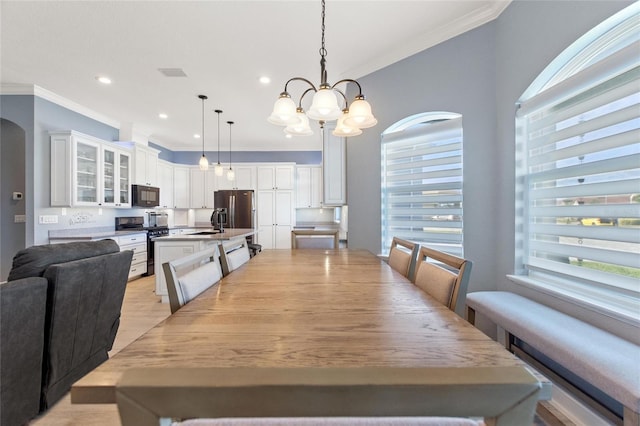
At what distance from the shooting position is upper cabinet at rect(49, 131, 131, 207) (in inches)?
144

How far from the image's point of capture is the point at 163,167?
579 centimetres

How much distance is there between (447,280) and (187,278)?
3.74 feet

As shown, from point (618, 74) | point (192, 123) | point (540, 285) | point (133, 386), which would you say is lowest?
point (540, 285)

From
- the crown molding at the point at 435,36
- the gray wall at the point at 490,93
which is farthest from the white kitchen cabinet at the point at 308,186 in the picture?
the gray wall at the point at 490,93

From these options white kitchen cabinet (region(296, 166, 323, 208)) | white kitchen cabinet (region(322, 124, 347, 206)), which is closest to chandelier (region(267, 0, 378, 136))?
white kitchen cabinet (region(322, 124, 347, 206))

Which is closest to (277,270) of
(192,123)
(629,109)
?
(629,109)

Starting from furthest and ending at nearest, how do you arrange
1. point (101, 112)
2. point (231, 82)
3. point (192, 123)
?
1. point (192, 123)
2. point (101, 112)
3. point (231, 82)

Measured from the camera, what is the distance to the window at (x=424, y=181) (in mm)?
2533

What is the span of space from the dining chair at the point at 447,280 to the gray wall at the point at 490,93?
3.24 feet

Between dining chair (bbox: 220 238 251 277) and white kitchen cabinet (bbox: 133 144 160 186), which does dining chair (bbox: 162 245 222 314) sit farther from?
white kitchen cabinet (bbox: 133 144 160 186)

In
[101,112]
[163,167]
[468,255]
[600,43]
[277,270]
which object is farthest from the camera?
[163,167]

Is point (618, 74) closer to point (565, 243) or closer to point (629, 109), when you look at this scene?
point (629, 109)

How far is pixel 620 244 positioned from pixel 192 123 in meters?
5.54

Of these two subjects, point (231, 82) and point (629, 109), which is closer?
point (629, 109)
